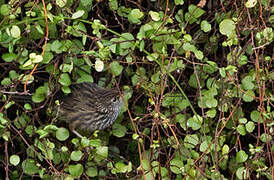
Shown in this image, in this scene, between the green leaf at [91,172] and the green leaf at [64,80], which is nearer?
the green leaf at [64,80]

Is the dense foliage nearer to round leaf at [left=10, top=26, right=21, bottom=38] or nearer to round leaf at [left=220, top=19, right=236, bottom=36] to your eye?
round leaf at [left=220, top=19, right=236, bottom=36]

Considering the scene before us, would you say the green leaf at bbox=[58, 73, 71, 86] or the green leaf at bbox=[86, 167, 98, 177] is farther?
the green leaf at bbox=[86, 167, 98, 177]

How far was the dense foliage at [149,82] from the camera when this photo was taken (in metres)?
2.43

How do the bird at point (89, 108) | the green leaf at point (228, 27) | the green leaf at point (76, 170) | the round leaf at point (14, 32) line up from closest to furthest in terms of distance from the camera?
the round leaf at point (14, 32) < the green leaf at point (76, 170) < the green leaf at point (228, 27) < the bird at point (89, 108)

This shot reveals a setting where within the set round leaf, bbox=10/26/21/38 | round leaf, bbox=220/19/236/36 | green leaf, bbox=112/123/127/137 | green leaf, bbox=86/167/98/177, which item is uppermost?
round leaf, bbox=220/19/236/36

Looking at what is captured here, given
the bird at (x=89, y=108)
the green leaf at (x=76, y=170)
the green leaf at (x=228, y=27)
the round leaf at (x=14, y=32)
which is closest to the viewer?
the round leaf at (x=14, y=32)

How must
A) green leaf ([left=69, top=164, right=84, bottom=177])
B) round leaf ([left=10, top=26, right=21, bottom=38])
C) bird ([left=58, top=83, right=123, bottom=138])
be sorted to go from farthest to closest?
bird ([left=58, top=83, right=123, bottom=138]) → green leaf ([left=69, top=164, right=84, bottom=177]) → round leaf ([left=10, top=26, right=21, bottom=38])

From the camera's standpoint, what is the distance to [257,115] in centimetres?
263

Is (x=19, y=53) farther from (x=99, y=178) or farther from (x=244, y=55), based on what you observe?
(x=244, y=55)

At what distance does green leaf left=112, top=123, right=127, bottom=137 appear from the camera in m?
2.76

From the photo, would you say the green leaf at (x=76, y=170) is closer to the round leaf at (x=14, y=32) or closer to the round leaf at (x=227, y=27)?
the round leaf at (x=14, y=32)

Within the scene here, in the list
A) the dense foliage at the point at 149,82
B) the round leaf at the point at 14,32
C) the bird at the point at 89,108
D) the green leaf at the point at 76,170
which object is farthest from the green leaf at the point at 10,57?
the green leaf at the point at 76,170

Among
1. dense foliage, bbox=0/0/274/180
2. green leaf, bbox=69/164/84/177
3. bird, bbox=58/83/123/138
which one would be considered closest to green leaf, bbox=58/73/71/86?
dense foliage, bbox=0/0/274/180

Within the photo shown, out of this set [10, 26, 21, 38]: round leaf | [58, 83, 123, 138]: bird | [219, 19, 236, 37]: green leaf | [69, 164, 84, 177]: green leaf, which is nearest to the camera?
[10, 26, 21, 38]: round leaf
